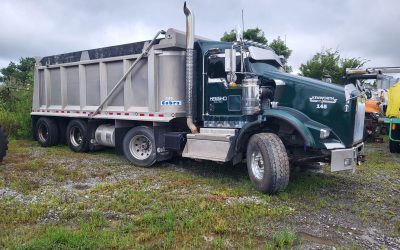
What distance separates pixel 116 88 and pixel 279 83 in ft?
14.0

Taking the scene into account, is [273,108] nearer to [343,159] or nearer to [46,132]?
[343,159]

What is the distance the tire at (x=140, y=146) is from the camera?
8.45 m

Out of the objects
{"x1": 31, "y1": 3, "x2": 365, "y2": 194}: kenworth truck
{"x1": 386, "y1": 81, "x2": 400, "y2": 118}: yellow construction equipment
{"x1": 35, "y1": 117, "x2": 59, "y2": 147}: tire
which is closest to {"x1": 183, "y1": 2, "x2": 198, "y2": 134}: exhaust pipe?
{"x1": 31, "y1": 3, "x2": 365, "y2": 194}: kenworth truck

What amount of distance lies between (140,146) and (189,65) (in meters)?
2.46

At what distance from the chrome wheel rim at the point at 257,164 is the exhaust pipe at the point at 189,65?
1.67 m

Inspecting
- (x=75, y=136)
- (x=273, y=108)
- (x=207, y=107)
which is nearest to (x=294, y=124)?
(x=273, y=108)

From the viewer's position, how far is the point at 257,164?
21.4 feet

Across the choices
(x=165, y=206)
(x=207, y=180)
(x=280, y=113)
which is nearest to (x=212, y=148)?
(x=207, y=180)

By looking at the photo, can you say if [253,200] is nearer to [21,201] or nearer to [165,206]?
[165,206]

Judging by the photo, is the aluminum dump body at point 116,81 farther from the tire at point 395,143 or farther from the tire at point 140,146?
the tire at point 395,143

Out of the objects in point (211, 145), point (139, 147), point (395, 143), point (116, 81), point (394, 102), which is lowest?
point (395, 143)

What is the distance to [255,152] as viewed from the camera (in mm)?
6465

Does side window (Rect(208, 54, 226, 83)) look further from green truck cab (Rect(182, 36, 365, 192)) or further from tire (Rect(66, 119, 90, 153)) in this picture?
tire (Rect(66, 119, 90, 153))

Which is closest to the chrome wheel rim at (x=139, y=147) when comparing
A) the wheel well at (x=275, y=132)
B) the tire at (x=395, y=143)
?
the wheel well at (x=275, y=132)
